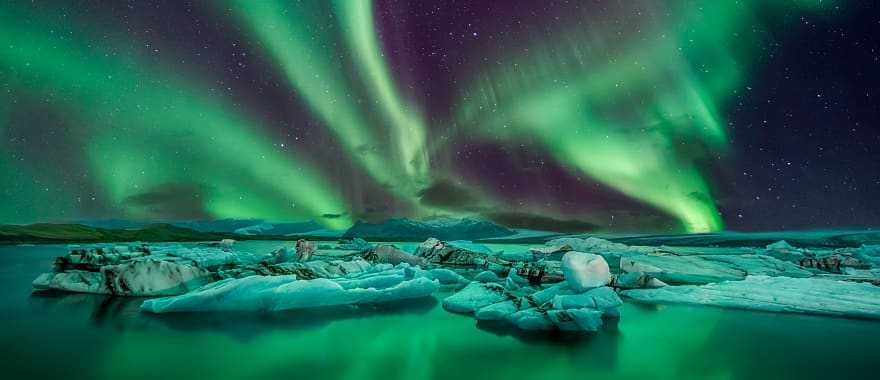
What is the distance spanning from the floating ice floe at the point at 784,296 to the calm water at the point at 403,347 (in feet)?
2.28

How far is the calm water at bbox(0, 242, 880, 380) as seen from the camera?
17.5 ft

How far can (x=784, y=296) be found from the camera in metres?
10.4

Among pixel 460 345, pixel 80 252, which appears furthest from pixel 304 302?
pixel 80 252

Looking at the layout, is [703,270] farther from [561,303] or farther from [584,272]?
[561,303]

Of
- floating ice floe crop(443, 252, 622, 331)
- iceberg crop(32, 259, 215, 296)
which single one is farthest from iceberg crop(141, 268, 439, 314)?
floating ice floe crop(443, 252, 622, 331)

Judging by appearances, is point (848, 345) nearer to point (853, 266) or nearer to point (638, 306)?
point (638, 306)

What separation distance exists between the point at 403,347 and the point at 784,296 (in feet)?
33.5

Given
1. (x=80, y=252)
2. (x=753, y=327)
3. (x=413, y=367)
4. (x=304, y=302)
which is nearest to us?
(x=413, y=367)

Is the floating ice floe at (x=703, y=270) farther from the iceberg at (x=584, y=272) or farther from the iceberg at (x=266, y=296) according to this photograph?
the iceberg at (x=266, y=296)

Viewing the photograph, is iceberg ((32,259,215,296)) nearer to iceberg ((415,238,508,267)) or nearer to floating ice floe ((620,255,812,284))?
iceberg ((415,238,508,267))

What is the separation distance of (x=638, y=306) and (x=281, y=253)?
1448 cm

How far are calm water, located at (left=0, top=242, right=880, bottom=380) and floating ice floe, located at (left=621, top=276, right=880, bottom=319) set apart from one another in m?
0.70

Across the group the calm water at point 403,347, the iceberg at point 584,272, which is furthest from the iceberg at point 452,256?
the calm water at point 403,347

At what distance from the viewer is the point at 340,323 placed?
820cm
